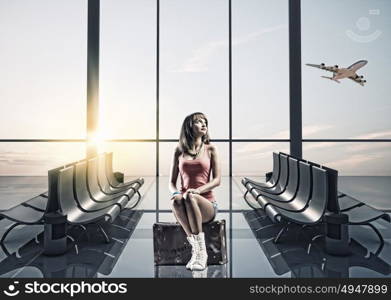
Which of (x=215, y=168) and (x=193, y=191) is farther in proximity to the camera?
(x=215, y=168)

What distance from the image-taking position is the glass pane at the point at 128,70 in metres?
6.77

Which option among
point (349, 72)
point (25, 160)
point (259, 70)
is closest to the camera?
point (25, 160)

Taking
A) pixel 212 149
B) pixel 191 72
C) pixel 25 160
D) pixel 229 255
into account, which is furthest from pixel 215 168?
pixel 25 160

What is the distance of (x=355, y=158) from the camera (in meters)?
8.45

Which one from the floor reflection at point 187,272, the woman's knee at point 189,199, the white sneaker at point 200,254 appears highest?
the woman's knee at point 189,199

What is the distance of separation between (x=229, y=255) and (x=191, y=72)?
6.61 metres

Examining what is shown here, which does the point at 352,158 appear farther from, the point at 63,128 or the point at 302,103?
the point at 63,128

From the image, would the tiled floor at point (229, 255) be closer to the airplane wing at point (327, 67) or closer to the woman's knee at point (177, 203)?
the woman's knee at point (177, 203)

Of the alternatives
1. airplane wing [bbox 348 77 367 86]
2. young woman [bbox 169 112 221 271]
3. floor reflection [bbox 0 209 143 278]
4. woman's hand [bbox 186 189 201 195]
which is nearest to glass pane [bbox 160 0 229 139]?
floor reflection [bbox 0 209 143 278]

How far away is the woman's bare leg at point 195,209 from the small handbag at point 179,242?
16 cm

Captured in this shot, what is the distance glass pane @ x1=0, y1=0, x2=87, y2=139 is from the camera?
871cm

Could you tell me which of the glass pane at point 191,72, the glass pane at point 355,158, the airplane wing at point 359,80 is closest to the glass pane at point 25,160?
the glass pane at point 191,72

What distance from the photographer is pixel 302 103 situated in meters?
6.58

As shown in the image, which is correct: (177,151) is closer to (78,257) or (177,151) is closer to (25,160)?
(78,257)
